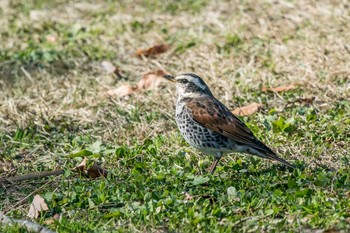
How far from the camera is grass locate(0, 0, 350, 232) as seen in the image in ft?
20.2

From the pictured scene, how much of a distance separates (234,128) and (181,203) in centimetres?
112

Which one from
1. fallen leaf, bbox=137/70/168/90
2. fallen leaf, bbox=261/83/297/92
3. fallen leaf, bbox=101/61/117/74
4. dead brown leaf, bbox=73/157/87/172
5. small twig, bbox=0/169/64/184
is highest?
fallen leaf, bbox=261/83/297/92

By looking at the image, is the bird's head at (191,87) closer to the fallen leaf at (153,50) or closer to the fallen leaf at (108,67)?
the fallen leaf at (108,67)

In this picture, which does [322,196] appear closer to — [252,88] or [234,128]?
[234,128]

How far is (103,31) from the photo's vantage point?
11.6m

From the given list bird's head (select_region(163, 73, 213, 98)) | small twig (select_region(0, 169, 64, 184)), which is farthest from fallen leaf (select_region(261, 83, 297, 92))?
small twig (select_region(0, 169, 64, 184))

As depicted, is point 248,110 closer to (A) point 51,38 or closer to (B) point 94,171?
(B) point 94,171

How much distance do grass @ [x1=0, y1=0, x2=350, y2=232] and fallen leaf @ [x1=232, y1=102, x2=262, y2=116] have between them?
0.09 m

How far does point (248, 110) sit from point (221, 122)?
4.38ft

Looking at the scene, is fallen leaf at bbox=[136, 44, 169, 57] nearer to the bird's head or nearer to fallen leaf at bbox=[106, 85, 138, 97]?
fallen leaf at bbox=[106, 85, 138, 97]

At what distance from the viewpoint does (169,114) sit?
8602 mm

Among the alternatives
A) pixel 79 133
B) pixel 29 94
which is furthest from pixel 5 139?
pixel 29 94

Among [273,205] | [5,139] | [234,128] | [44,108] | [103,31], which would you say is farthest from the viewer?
[103,31]

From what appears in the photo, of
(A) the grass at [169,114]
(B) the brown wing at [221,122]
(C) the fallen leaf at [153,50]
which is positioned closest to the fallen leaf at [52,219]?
(A) the grass at [169,114]
